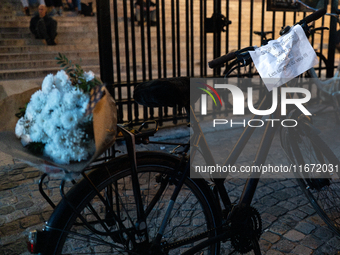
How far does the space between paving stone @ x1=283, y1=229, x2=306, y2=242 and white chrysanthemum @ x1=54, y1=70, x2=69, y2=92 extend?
210 cm

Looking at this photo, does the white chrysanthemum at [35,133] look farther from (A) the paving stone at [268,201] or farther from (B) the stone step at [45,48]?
(B) the stone step at [45,48]

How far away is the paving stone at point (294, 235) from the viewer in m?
2.65

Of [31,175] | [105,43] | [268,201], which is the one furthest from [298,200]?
[31,175]

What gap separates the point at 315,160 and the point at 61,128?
1.85 metres

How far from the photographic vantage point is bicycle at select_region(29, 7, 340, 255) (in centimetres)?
155

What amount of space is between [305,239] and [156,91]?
174 centimetres

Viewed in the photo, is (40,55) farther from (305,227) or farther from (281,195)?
(305,227)

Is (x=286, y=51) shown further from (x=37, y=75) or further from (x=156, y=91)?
(x=37, y=75)

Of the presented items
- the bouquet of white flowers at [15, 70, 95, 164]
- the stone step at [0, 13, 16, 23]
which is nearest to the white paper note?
the bouquet of white flowers at [15, 70, 95, 164]

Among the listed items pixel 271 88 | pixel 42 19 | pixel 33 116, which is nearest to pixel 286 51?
pixel 271 88

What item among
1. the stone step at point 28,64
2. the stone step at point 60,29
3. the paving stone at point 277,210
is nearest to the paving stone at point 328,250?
the paving stone at point 277,210

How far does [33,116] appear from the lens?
1.37 meters

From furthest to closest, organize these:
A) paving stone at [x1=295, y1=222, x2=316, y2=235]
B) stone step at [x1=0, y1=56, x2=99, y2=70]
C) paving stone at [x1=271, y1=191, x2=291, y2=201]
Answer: stone step at [x1=0, y1=56, x2=99, y2=70] < paving stone at [x1=271, y1=191, x2=291, y2=201] < paving stone at [x1=295, y1=222, x2=316, y2=235]

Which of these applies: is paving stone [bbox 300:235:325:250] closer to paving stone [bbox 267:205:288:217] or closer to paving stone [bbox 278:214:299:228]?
paving stone [bbox 278:214:299:228]
